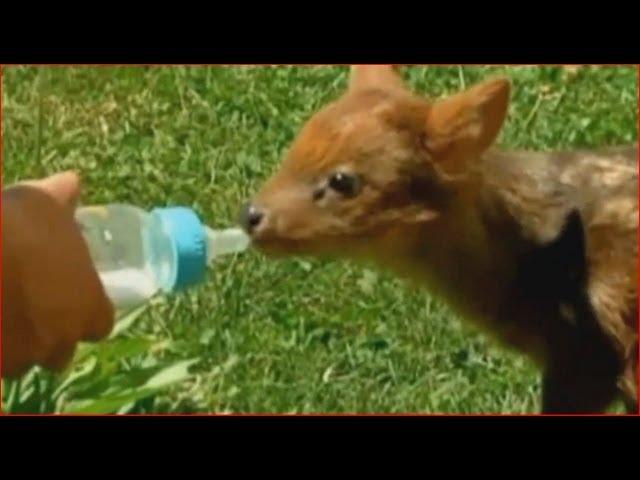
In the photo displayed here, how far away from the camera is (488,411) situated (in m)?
4.41

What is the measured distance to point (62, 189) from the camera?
387cm

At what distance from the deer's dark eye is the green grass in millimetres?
579

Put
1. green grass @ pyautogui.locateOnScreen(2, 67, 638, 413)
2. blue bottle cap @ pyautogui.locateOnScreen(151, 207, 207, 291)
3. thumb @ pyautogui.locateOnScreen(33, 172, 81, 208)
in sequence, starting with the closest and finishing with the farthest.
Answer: thumb @ pyautogui.locateOnScreen(33, 172, 81, 208)
blue bottle cap @ pyautogui.locateOnScreen(151, 207, 207, 291)
green grass @ pyautogui.locateOnScreen(2, 67, 638, 413)

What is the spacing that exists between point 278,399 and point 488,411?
44 cm

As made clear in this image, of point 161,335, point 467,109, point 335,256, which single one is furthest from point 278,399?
point 467,109

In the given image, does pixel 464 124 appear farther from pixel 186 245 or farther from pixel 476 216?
pixel 186 245

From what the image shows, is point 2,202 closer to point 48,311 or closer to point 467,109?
point 48,311

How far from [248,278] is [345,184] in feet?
2.73

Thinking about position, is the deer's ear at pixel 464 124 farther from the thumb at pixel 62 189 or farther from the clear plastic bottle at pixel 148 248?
the thumb at pixel 62 189

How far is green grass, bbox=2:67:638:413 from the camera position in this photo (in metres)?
4.41

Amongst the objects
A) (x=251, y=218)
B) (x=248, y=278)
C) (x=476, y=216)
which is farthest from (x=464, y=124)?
(x=248, y=278)

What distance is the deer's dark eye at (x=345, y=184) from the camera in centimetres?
388

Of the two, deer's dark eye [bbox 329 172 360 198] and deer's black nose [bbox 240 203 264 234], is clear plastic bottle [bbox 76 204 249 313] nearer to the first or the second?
deer's black nose [bbox 240 203 264 234]

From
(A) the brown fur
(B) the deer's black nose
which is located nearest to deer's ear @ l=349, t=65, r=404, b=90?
(A) the brown fur
